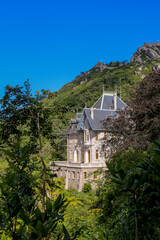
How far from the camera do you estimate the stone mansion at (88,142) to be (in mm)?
30109

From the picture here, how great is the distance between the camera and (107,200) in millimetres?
10555

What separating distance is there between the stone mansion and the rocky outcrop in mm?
88459

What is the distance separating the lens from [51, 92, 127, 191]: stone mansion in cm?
3011

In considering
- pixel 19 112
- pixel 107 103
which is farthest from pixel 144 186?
pixel 107 103

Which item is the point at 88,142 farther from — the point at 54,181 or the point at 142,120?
the point at 54,181

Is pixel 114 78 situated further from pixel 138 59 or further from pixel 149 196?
pixel 149 196

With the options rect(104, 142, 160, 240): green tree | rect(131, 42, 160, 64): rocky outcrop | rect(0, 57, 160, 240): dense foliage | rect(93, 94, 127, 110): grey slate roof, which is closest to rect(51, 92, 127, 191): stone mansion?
rect(93, 94, 127, 110): grey slate roof

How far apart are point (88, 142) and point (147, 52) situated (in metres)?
106

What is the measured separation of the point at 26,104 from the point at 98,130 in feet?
81.8

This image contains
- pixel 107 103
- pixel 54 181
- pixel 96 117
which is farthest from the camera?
pixel 107 103

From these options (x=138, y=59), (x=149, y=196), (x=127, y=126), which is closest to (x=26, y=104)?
(x=149, y=196)

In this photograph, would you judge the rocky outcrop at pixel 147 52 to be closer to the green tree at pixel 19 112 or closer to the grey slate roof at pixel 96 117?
the grey slate roof at pixel 96 117

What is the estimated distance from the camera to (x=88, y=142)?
104 ft

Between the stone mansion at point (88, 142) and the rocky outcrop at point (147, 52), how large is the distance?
88.5m
